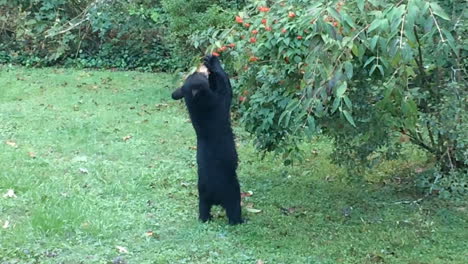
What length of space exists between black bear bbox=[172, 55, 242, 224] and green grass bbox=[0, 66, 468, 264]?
29 centimetres

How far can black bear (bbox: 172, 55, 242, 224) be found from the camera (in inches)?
222

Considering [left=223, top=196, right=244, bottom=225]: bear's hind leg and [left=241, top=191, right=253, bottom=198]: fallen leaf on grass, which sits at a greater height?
[left=223, top=196, right=244, bottom=225]: bear's hind leg

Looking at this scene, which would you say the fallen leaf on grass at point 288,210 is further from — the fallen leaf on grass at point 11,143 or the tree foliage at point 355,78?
the fallen leaf on grass at point 11,143

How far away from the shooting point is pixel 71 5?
15.7m

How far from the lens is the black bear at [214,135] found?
563 centimetres

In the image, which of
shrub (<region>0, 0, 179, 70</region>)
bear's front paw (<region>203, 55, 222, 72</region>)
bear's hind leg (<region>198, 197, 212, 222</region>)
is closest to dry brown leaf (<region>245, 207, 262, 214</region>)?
bear's hind leg (<region>198, 197, 212, 222</region>)

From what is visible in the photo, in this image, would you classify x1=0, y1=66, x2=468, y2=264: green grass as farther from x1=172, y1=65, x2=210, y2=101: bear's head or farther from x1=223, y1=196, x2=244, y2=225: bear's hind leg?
x1=172, y1=65, x2=210, y2=101: bear's head

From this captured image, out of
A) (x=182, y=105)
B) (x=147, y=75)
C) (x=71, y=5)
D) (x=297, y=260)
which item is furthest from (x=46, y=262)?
(x=71, y=5)

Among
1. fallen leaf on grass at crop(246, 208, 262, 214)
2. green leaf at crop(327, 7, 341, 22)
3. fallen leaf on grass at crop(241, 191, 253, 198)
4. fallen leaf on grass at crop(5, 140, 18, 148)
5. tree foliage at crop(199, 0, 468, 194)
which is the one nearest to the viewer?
green leaf at crop(327, 7, 341, 22)

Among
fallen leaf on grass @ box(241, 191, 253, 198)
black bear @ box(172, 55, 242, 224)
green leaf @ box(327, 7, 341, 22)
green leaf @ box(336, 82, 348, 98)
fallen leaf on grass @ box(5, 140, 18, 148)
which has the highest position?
green leaf @ box(327, 7, 341, 22)

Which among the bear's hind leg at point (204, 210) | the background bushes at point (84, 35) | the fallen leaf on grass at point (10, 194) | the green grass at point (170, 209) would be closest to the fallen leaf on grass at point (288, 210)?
the green grass at point (170, 209)

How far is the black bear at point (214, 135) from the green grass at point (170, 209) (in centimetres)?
29

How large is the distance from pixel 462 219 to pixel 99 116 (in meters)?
5.92

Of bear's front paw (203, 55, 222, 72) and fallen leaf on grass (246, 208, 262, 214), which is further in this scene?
fallen leaf on grass (246, 208, 262, 214)
